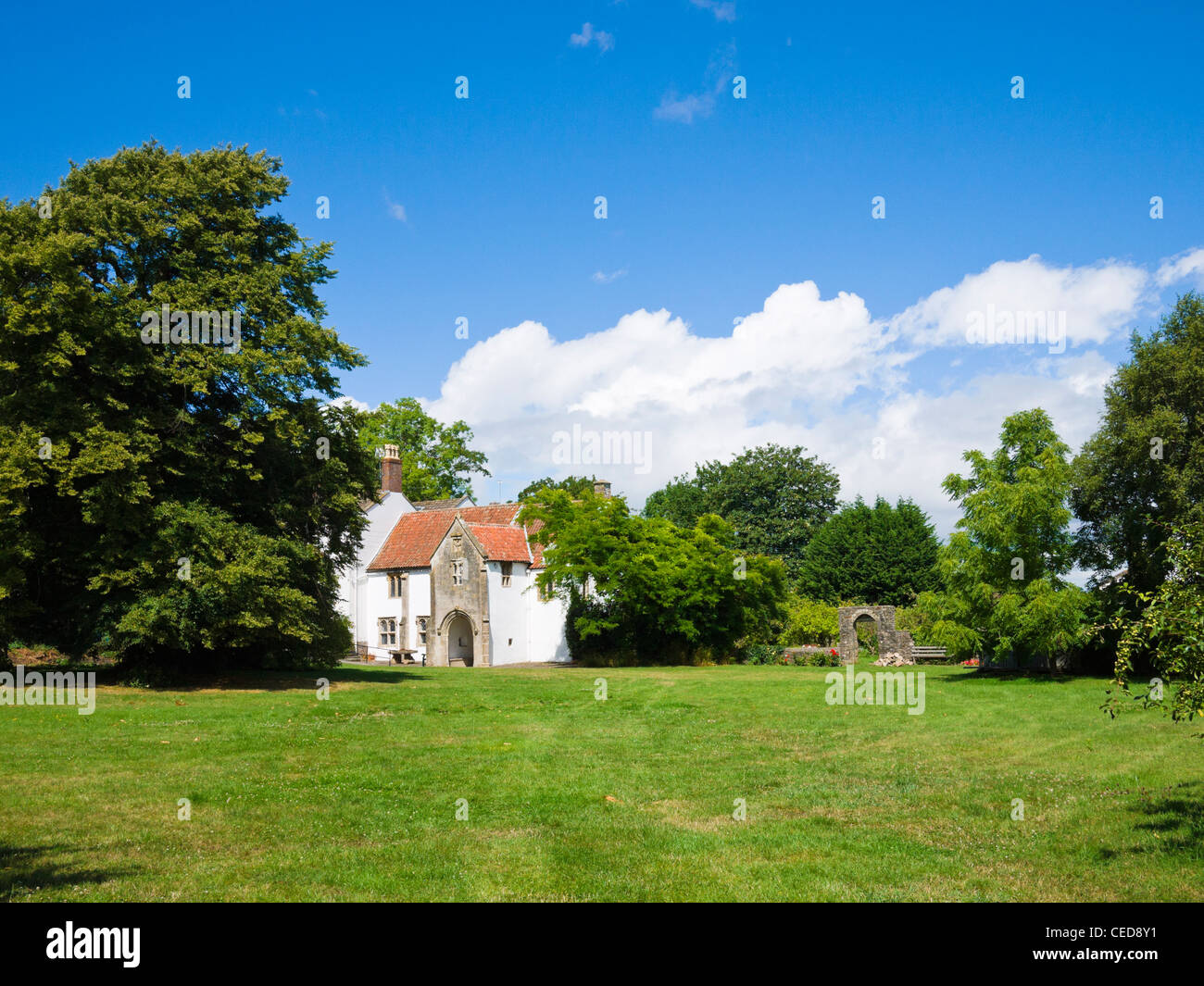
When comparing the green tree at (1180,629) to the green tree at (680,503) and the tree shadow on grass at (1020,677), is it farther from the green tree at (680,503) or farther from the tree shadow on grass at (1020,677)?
the green tree at (680,503)

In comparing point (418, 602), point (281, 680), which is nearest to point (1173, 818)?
point (281, 680)

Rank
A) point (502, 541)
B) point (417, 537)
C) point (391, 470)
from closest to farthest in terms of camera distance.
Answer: point (502, 541), point (417, 537), point (391, 470)

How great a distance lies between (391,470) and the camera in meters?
57.2

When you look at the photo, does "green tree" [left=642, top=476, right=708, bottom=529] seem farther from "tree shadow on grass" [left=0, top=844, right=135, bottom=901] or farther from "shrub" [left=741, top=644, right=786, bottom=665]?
"tree shadow on grass" [left=0, top=844, right=135, bottom=901]

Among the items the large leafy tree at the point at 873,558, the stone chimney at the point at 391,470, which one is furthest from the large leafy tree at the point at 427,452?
the large leafy tree at the point at 873,558

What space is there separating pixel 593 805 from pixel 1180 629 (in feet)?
22.3

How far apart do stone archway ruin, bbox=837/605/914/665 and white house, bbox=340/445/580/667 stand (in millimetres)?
15309

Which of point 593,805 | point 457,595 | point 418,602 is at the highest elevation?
point 457,595

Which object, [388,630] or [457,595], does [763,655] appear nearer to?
[457,595]

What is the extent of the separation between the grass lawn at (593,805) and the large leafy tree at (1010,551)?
10182 millimetres

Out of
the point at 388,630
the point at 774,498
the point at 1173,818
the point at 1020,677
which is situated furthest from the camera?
the point at 774,498

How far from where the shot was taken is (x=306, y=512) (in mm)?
28531

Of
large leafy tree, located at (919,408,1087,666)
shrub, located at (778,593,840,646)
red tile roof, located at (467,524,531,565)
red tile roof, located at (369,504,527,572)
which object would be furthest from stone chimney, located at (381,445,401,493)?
large leafy tree, located at (919,408,1087,666)

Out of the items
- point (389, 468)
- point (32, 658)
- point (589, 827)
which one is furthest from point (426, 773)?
point (389, 468)
